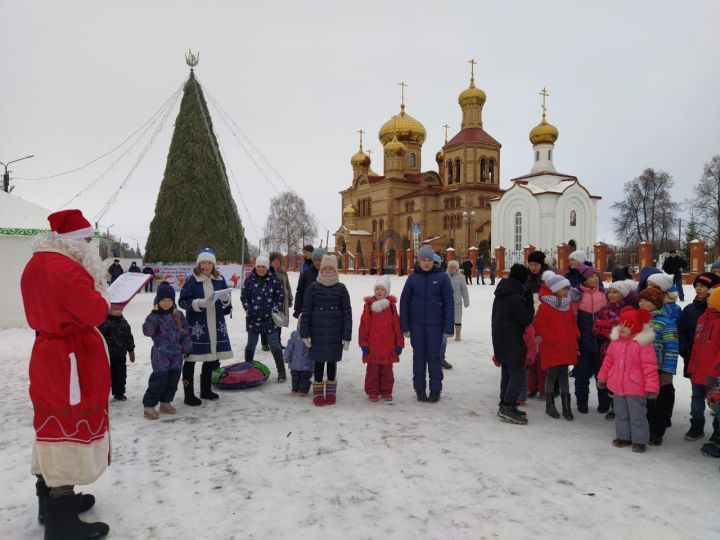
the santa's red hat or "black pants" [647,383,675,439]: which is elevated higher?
the santa's red hat

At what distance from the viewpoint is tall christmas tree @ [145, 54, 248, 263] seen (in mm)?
15961

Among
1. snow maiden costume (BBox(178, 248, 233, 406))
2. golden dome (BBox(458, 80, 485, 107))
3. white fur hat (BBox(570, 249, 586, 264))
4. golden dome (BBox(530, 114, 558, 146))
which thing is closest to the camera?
snow maiden costume (BBox(178, 248, 233, 406))

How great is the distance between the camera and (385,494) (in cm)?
327

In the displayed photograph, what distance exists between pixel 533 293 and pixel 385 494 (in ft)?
10.1

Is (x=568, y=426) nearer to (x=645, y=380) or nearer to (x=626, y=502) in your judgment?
(x=645, y=380)

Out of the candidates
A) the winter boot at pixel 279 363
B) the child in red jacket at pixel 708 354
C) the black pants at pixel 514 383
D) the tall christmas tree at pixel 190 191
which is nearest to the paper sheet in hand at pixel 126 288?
the winter boot at pixel 279 363

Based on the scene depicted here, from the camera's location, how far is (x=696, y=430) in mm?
4297

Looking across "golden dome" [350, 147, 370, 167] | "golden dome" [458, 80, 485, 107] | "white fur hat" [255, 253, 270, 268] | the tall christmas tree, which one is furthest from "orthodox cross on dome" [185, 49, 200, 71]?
"golden dome" [350, 147, 370, 167]

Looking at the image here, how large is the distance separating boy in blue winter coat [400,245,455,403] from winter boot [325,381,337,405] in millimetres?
906

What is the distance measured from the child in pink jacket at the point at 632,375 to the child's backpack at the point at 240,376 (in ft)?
12.3

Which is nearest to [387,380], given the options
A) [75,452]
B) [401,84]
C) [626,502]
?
[626,502]

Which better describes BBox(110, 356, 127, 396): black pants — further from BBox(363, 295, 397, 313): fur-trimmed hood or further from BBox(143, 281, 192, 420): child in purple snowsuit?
BBox(363, 295, 397, 313): fur-trimmed hood

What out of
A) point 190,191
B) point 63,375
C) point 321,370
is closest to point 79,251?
point 63,375

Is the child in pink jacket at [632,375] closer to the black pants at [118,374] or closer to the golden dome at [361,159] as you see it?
the black pants at [118,374]
